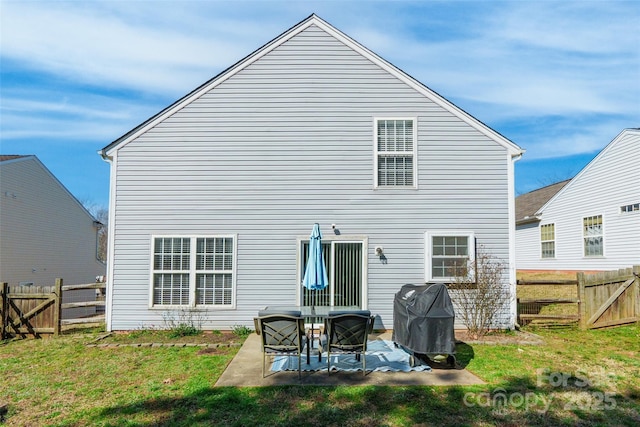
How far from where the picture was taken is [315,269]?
825cm

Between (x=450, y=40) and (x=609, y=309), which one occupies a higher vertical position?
(x=450, y=40)

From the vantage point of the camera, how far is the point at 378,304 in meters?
9.30

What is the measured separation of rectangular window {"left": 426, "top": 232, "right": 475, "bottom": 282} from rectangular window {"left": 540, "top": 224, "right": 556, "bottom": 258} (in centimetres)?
1242

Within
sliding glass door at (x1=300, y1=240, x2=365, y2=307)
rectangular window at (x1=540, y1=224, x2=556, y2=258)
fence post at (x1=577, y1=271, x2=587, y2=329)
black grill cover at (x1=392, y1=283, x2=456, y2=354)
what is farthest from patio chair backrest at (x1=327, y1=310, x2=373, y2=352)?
rectangular window at (x1=540, y1=224, x2=556, y2=258)

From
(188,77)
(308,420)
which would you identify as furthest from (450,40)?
(308,420)

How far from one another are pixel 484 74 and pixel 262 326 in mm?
11344

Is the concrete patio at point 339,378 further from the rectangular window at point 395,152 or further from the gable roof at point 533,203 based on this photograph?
the gable roof at point 533,203

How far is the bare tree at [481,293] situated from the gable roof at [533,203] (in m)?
12.7

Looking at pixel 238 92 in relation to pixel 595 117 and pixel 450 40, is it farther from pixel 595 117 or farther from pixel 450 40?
pixel 595 117

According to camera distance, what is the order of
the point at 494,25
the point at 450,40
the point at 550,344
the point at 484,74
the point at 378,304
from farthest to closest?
the point at 484,74 < the point at 450,40 < the point at 494,25 < the point at 378,304 < the point at 550,344

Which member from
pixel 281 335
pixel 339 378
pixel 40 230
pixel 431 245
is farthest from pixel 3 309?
pixel 40 230

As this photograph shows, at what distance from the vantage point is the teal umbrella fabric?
26.7 ft

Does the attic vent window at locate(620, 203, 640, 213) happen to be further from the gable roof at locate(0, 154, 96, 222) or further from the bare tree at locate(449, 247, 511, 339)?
the gable roof at locate(0, 154, 96, 222)

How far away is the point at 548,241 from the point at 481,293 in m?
13.2
